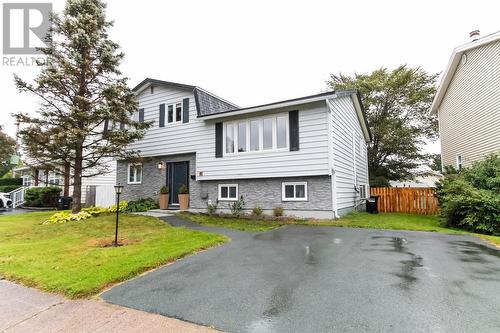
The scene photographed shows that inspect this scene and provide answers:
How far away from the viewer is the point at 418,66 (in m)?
21.8

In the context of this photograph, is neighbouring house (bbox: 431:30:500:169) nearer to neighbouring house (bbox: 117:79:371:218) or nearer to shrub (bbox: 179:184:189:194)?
neighbouring house (bbox: 117:79:371:218)

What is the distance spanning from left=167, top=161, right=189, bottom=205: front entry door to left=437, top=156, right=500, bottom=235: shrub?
36.8ft

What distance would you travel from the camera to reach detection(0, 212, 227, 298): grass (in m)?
4.44

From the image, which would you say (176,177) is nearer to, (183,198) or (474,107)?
(183,198)

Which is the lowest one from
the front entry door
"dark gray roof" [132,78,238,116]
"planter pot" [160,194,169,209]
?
"planter pot" [160,194,169,209]

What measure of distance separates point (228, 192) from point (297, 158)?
12.4 feet

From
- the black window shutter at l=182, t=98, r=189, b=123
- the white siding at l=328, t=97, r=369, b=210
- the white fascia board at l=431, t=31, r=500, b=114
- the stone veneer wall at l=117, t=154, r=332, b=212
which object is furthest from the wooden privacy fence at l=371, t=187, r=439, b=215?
the black window shutter at l=182, t=98, r=189, b=123

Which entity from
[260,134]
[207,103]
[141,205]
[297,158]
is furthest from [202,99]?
[141,205]

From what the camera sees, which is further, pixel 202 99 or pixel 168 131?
pixel 168 131

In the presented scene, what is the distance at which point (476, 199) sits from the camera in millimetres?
8609

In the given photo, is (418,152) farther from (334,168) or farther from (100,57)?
(100,57)

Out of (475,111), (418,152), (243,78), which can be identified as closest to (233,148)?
(475,111)

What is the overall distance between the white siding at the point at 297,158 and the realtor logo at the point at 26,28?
29.3 ft

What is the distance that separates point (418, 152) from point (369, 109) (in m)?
5.41
